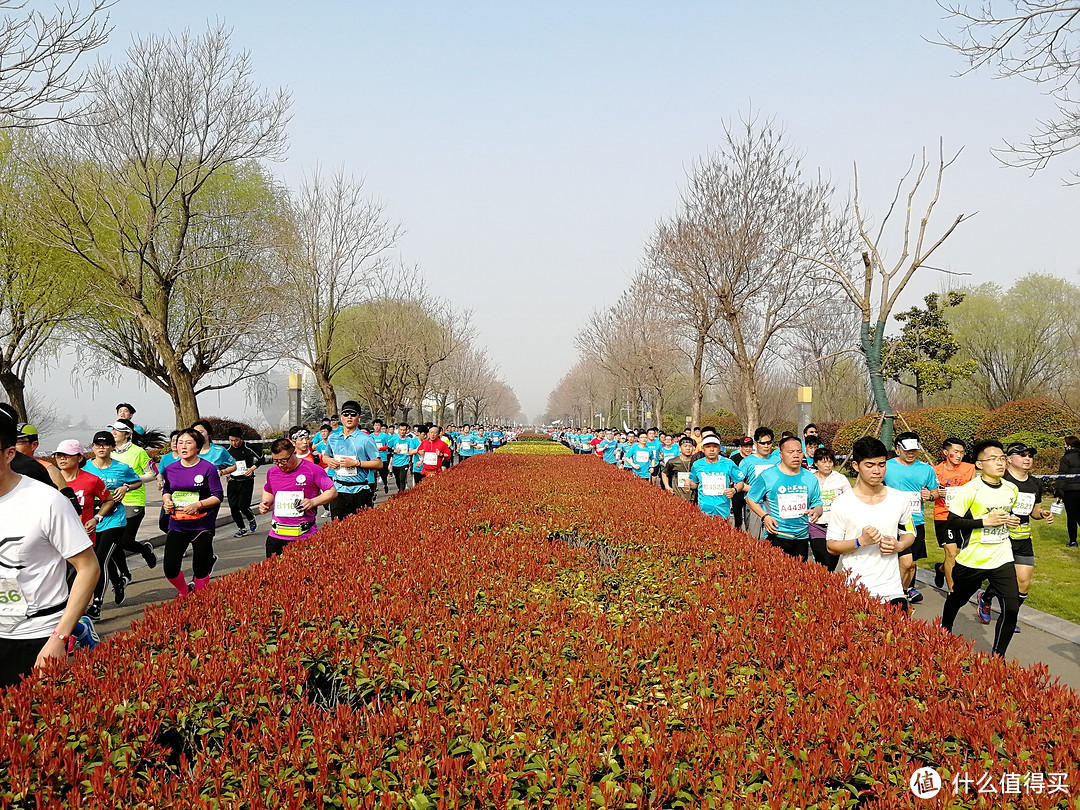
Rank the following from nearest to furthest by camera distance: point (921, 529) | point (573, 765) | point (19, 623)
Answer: point (573, 765)
point (19, 623)
point (921, 529)

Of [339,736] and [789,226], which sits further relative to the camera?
[789,226]

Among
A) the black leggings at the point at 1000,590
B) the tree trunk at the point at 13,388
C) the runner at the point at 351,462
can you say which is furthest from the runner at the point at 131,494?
the tree trunk at the point at 13,388

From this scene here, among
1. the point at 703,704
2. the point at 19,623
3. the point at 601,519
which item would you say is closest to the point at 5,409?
the point at 19,623

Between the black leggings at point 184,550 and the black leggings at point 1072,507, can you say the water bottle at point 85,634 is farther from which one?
the black leggings at point 1072,507

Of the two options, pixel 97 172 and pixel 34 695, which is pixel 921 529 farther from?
pixel 97 172

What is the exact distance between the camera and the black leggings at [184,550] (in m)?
6.85

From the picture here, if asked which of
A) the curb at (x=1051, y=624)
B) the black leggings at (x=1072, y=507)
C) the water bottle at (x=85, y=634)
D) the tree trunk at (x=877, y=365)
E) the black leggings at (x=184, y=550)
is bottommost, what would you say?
the curb at (x=1051, y=624)

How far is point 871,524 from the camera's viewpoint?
192 inches

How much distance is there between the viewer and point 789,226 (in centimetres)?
1766

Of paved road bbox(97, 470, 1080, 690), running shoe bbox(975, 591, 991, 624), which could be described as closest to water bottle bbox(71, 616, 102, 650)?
paved road bbox(97, 470, 1080, 690)

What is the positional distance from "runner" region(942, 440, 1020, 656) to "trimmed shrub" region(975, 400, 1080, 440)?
56.2 feet

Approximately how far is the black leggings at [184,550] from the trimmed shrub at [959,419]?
24.1 m

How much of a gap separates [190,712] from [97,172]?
21.9 metres

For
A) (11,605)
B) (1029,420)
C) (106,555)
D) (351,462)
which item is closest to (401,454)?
(351,462)
